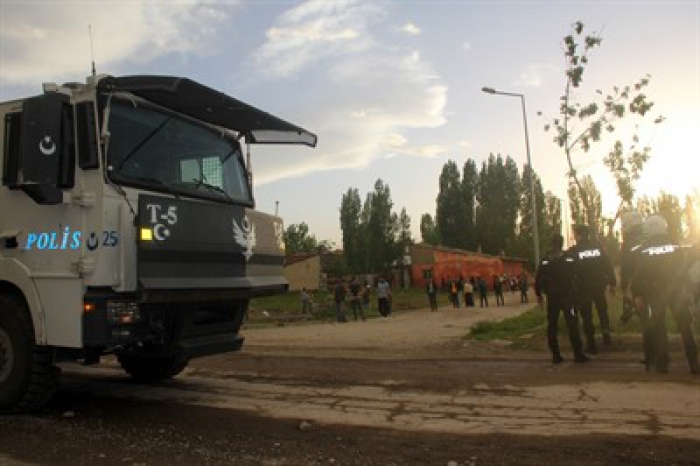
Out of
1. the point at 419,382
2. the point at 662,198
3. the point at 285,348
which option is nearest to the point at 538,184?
the point at 662,198

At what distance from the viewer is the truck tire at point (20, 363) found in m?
5.97

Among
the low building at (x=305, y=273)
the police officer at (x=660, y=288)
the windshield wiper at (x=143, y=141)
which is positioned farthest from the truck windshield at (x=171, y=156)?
the low building at (x=305, y=273)

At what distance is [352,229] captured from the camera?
297ft

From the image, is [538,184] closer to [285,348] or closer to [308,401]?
[285,348]

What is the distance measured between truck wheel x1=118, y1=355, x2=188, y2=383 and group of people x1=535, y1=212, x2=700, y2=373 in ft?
17.4

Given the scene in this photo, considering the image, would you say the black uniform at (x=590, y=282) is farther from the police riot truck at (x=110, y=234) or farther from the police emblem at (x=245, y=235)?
the police riot truck at (x=110, y=234)

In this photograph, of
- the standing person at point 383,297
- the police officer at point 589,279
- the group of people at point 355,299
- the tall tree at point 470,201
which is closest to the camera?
the police officer at point 589,279

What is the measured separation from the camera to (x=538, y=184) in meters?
62.9

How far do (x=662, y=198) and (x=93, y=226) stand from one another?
110 ft

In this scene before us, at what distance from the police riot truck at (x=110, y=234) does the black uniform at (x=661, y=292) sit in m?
5.11

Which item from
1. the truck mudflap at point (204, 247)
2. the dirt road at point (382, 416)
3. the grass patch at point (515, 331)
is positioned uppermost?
the truck mudflap at point (204, 247)

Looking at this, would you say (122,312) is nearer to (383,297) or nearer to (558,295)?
(558,295)

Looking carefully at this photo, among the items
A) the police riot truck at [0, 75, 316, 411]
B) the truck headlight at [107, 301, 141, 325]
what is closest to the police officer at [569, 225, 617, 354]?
the police riot truck at [0, 75, 316, 411]

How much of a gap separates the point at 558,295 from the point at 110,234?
253 inches
